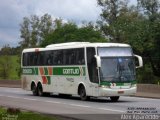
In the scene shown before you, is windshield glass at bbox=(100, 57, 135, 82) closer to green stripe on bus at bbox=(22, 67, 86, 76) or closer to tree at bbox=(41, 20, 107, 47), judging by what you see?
green stripe on bus at bbox=(22, 67, 86, 76)

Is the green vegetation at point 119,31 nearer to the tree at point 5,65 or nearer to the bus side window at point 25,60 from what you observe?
the tree at point 5,65

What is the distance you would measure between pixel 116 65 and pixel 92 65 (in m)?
1.41

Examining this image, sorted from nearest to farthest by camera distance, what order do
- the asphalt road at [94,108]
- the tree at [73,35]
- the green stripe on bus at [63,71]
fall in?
the asphalt road at [94,108] → the green stripe on bus at [63,71] → the tree at [73,35]

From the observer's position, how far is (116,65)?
29.2m

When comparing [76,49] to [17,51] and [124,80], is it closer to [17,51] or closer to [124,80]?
[124,80]

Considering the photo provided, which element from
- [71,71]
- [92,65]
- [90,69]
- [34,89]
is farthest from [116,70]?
[34,89]

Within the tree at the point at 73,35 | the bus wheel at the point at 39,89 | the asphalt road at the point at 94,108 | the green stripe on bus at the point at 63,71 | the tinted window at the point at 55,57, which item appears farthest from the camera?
the tree at the point at 73,35

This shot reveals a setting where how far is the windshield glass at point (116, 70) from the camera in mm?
29031

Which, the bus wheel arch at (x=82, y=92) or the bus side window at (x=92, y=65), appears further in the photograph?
the bus wheel arch at (x=82, y=92)

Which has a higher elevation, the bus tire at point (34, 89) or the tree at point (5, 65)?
the tree at point (5, 65)

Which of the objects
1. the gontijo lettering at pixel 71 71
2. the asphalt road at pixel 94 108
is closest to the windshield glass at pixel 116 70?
the asphalt road at pixel 94 108

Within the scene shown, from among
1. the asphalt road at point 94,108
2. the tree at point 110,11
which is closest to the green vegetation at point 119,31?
the tree at point 110,11

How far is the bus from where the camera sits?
29.1 m

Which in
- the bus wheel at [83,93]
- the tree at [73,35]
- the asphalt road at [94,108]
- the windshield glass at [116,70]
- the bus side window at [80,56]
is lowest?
the asphalt road at [94,108]
